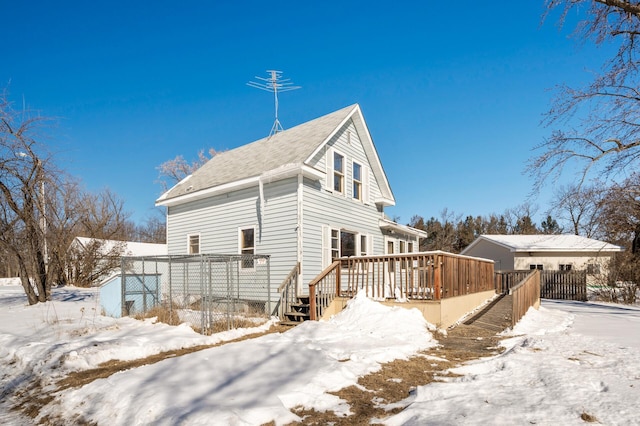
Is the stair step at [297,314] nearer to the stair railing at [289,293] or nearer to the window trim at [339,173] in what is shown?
the stair railing at [289,293]

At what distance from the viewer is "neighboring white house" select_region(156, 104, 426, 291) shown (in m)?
11.7

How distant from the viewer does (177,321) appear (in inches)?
383

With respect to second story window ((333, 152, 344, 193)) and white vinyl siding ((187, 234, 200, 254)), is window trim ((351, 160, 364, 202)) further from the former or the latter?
white vinyl siding ((187, 234, 200, 254))

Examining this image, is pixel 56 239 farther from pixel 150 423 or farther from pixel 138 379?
pixel 150 423

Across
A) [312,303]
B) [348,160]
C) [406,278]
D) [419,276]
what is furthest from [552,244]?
[312,303]

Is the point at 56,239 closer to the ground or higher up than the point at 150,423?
higher up

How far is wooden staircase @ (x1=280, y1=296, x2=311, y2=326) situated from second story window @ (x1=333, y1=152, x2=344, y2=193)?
4184mm

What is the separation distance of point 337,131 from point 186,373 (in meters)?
9.96

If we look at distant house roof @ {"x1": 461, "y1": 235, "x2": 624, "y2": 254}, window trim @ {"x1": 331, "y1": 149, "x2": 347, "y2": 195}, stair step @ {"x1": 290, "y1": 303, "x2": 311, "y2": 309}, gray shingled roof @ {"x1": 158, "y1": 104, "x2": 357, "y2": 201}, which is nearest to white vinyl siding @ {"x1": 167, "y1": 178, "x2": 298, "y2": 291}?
gray shingled roof @ {"x1": 158, "y1": 104, "x2": 357, "y2": 201}

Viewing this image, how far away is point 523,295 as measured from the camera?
33.1 ft

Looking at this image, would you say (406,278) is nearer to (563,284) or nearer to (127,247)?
(563,284)

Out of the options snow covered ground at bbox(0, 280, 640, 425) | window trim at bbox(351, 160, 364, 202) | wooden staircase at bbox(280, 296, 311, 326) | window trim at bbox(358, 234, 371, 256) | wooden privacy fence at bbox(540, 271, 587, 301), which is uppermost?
window trim at bbox(351, 160, 364, 202)

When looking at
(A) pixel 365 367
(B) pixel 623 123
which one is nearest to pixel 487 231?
(B) pixel 623 123

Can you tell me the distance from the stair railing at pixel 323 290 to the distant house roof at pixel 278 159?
9.77 ft
